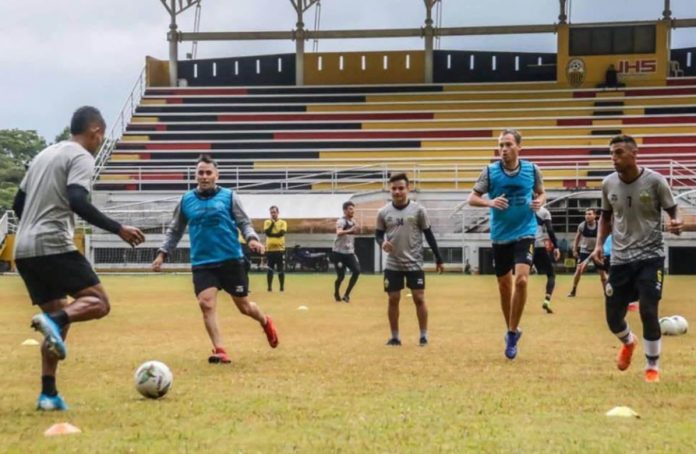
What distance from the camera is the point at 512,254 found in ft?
36.3

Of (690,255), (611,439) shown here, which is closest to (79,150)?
(611,439)

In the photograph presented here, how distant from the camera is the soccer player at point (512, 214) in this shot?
10.9 metres

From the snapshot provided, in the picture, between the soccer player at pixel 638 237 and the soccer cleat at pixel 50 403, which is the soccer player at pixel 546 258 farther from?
the soccer cleat at pixel 50 403

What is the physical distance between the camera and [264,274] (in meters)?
36.9

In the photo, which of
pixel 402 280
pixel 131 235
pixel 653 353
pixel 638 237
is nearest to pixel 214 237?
pixel 402 280

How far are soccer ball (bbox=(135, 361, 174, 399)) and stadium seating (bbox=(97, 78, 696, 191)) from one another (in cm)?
3291

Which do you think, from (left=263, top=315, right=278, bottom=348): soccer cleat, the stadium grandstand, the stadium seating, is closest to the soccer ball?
(left=263, top=315, right=278, bottom=348): soccer cleat

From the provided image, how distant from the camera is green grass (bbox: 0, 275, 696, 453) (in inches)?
249

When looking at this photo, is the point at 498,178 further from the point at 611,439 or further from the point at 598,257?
the point at 611,439

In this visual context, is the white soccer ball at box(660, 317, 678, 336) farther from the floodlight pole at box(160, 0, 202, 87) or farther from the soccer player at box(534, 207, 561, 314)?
the floodlight pole at box(160, 0, 202, 87)

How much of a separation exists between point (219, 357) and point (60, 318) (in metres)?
3.41

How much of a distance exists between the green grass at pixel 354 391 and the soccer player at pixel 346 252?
5535 mm

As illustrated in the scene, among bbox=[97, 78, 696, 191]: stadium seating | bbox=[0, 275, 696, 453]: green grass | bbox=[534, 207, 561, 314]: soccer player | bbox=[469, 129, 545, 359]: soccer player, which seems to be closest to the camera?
bbox=[0, 275, 696, 453]: green grass

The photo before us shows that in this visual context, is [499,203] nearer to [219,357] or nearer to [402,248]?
[402,248]
